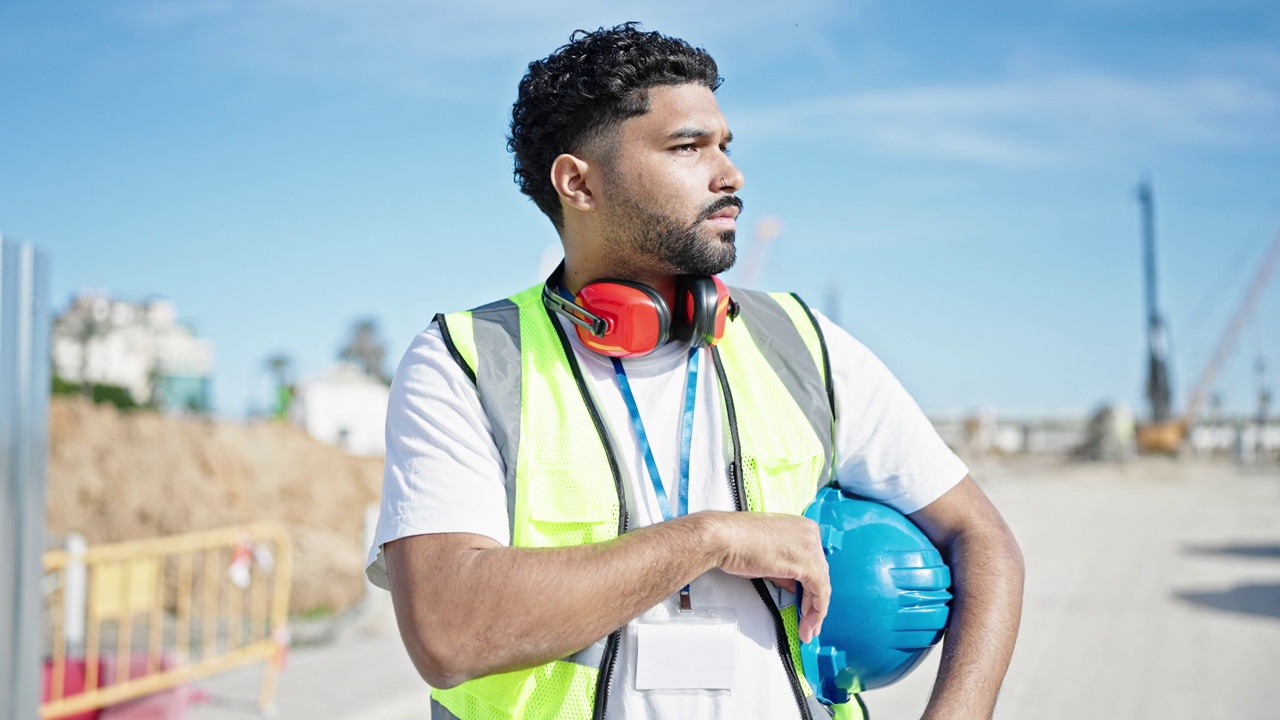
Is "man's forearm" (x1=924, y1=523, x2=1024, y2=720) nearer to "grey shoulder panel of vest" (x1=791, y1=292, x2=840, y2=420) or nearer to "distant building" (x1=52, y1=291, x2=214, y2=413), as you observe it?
"grey shoulder panel of vest" (x1=791, y1=292, x2=840, y2=420)

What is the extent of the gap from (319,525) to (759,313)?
17167 mm

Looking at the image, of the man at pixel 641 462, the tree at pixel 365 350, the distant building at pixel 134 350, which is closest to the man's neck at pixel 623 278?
the man at pixel 641 462

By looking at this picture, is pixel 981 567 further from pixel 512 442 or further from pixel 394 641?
pixel 394 641

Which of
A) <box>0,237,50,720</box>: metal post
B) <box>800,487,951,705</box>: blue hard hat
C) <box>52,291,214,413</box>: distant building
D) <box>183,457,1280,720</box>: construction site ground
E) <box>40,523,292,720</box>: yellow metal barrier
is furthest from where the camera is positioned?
<box>52,291,214,413</box>: distant building

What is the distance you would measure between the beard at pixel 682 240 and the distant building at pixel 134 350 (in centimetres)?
4329

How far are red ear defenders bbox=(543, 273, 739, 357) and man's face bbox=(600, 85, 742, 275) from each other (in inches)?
3.0

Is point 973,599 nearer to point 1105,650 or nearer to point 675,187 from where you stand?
point 675,187

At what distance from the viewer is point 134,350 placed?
12081cm

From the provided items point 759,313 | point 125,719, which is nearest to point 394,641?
point 125,719

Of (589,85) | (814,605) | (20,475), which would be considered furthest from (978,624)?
(20,475)

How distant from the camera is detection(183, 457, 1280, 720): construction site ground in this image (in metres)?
7.61

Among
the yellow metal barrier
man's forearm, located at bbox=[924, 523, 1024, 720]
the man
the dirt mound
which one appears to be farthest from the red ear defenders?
the dirt mound

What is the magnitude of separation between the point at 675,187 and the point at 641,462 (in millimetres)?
591

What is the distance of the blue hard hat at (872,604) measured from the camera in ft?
7.11
